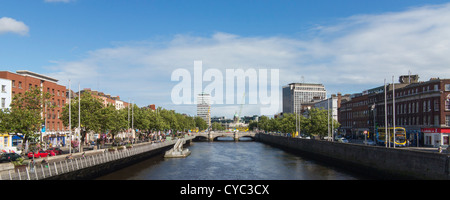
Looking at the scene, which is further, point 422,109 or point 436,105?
point 422,109

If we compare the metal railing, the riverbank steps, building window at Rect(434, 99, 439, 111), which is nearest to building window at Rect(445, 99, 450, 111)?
building window at Rect(434, 99, 439, 111)

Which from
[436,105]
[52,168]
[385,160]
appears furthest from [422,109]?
[52,168]

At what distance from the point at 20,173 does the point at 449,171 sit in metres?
40.8

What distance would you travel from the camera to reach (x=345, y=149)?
6769 cm

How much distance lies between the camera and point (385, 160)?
51000 mm

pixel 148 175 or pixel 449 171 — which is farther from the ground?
pixel 449 171

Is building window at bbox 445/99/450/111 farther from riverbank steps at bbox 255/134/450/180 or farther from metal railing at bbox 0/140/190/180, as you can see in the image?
metal railing at bbox 0/140/190/180

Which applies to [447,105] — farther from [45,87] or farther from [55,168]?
[45,87]

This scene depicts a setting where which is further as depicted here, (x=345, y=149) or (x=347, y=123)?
(x=347, y=123)

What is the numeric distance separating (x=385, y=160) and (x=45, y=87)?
7573cm
